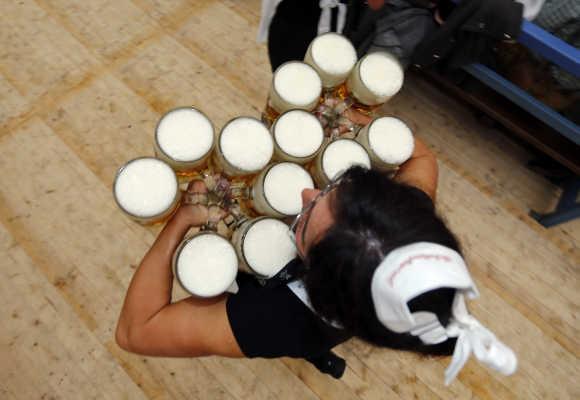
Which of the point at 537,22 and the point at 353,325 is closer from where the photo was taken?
the point at 353,325

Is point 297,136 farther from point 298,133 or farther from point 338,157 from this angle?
point 338,157

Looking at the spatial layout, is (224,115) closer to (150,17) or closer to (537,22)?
(150,17)

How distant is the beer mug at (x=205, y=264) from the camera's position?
98cm

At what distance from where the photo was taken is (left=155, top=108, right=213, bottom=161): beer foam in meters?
1.05

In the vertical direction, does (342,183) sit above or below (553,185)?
above

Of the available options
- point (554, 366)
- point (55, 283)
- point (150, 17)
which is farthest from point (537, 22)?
point (55, 283)

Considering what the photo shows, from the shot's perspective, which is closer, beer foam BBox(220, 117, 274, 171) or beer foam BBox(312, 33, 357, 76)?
beer foam BBox(220, 117, 274, 171)

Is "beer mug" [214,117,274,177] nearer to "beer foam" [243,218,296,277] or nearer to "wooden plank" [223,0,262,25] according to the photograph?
"beer foam" [243,218,296,277]

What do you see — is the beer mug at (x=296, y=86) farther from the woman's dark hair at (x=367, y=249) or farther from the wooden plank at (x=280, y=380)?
the wooden plank at (x=280, y=380)

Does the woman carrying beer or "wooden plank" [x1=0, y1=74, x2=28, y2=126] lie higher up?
the woman carrying beer

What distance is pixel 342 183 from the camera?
81 cm

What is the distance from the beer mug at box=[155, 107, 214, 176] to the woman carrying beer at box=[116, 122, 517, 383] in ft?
0.50

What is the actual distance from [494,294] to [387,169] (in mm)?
1039

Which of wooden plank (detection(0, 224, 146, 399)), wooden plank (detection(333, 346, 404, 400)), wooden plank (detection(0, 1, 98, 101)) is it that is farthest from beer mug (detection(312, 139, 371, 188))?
wooden plank (detection(0, 1, 98, 101))
